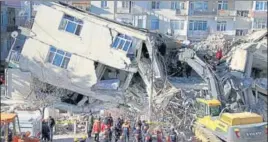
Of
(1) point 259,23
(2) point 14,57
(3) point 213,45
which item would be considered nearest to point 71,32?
(2) point 14,57

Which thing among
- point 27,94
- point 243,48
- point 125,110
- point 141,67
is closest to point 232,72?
point 243,48

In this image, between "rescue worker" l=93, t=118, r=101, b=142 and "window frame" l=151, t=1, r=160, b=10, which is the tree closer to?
"rescue worker" l=93, t=118, r=101, b=142

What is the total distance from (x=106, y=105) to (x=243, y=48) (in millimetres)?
6986

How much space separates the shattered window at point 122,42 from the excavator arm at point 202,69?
2.42 metres

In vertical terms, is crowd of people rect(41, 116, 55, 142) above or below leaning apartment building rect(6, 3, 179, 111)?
below

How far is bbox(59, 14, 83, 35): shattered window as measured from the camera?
19297mm

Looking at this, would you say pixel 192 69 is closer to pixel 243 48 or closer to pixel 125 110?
pixel 243 48

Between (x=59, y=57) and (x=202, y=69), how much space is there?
6.42 meters

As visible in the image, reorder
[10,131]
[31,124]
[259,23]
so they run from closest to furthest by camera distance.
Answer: [10,131]
[31,124]
[259,23]

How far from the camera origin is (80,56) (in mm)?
19000

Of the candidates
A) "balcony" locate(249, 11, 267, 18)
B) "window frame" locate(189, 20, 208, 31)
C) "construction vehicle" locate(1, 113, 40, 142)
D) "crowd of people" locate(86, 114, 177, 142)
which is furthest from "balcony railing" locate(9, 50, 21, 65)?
"balcony" locate(249, 11, 267, 18)

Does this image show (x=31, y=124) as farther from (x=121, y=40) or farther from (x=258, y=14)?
(x=258, y=14)

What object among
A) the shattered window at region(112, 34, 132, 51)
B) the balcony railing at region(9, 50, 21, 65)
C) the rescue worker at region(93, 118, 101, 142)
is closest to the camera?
the rescue worker at region(93, 118, 101, 142)

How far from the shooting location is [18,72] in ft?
61.8
